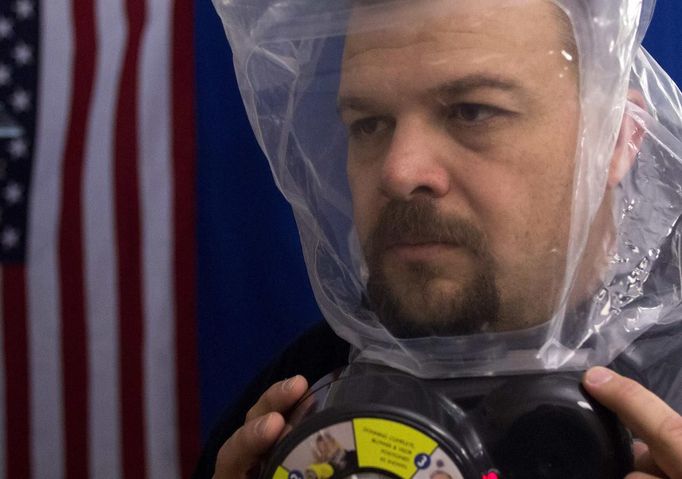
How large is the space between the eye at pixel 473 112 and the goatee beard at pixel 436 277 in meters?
0.10

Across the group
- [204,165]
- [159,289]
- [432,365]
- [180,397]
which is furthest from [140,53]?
[432,365]

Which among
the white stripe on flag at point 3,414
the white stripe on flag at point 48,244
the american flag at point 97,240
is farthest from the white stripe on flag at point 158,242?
the white stripe on flag at point 3,414

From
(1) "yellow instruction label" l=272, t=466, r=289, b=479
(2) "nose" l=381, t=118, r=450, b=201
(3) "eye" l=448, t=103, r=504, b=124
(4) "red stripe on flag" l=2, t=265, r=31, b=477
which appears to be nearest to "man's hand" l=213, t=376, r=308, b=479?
(1) "yellow instruction label" l=272, t=466, r=289, b=479

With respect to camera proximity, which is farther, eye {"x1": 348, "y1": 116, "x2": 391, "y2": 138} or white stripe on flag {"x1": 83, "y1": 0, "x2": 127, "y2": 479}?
white stripe on flag {"x1": 83, "y1": 0, "x2": 127, "y2": 479}

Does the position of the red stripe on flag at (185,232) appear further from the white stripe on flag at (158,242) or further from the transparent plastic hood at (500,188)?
the transparent plastic hood at (500,188)

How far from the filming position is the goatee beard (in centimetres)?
93

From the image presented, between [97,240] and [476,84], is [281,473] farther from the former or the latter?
[97,240]

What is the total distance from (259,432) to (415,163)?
33cm

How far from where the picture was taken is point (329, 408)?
30.5 inches

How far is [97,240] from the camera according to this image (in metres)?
1.46

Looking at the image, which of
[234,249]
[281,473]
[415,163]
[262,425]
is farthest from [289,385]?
[234,249]

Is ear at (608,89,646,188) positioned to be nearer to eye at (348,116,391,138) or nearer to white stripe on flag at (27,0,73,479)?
eye at (348,116,391,138)

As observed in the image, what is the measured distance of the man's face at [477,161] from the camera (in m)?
0.94

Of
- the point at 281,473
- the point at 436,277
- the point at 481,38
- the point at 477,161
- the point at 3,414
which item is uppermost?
the point at 481,38
